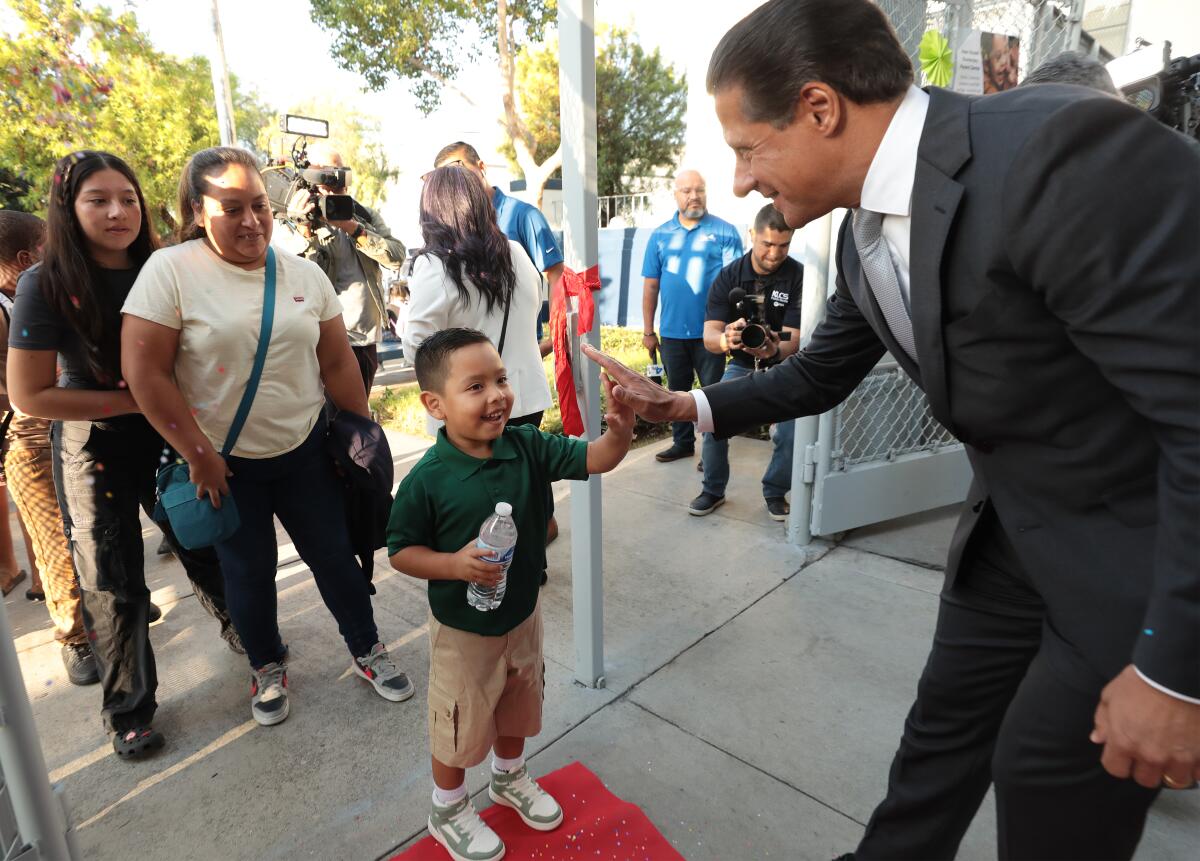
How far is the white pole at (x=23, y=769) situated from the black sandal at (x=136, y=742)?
1.13 m

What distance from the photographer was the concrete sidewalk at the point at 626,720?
2.07 meters

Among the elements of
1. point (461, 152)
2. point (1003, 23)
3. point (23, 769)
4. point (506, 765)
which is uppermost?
point (1003, 23)

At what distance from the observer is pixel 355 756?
2389 mm

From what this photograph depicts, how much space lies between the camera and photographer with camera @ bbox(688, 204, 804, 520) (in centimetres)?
381

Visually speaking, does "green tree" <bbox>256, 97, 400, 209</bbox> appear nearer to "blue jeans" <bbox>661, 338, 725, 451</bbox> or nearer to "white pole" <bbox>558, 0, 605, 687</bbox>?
"blue jeans" <bbox>661, 338, 725, 451</bbox>

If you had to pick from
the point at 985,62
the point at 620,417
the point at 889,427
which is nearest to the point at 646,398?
the point at 620,417

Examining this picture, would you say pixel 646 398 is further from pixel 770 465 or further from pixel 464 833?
pixel 770 465

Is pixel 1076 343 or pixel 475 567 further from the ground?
pixel 1076 343

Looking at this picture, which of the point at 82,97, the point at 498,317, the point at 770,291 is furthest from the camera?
the point at 82,97

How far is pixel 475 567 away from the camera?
5.28 ft

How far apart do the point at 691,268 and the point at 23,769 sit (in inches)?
169

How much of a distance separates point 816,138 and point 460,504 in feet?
3.72

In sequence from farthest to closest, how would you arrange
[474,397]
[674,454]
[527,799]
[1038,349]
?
[674,454], [527,799], [474,397], [1038,349]

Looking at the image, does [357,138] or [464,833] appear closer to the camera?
[464,833]
